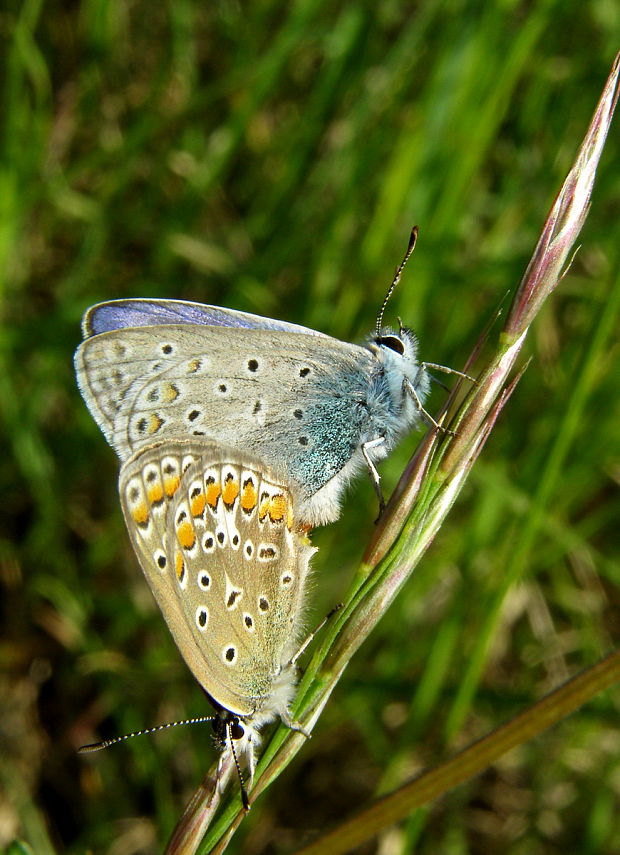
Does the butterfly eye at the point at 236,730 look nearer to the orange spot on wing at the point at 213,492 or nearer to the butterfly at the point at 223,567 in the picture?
the butterfly at the point at 223,567

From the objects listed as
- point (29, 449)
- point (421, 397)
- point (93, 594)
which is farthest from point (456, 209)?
point (93, 594)

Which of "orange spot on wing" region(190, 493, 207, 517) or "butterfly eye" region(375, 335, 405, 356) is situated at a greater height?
"butterfly eye" region(375, 335, 405, 356)

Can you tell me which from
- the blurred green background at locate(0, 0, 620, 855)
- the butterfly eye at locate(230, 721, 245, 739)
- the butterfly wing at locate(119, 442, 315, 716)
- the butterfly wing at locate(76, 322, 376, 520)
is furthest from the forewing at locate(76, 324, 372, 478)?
the blurred green background at locate(0, 0, 620, 855)

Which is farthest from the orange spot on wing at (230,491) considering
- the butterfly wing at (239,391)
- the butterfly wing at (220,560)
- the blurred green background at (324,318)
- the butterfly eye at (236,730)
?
the blurred green background at (324,318)

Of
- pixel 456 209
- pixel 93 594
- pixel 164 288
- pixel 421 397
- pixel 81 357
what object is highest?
pixel 456 209

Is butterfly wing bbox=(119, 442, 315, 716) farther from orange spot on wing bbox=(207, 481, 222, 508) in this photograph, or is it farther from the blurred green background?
the blurred green background

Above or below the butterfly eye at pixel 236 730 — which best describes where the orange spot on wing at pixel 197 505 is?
above

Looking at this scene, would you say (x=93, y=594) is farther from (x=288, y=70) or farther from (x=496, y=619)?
(x=288, y=70)
